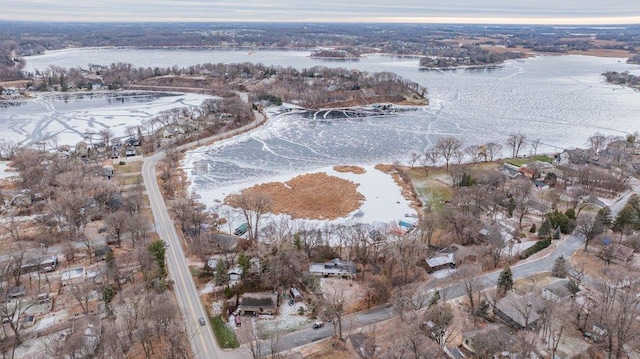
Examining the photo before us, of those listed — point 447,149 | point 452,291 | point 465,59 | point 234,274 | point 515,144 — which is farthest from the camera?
point 465,59

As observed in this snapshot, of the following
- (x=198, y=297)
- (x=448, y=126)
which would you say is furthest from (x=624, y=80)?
(x=198, y=297)

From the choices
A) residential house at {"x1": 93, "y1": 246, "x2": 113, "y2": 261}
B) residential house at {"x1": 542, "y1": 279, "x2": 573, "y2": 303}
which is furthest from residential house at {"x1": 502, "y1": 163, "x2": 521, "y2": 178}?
residential house at {"x1": 93, "y1": 246, "x2": 113, "y2": 261}

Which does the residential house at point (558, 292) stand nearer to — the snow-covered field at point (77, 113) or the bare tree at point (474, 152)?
the bare tree at point (474, 152)

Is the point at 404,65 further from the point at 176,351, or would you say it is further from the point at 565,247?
the point at 176,351

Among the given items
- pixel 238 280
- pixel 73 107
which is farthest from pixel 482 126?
pixel 73 107

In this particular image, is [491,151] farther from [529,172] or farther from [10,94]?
[10,94]

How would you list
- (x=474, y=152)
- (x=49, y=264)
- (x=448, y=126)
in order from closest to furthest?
(x=49, y=264) → (x=474, y=152) → (x=448, y=126)

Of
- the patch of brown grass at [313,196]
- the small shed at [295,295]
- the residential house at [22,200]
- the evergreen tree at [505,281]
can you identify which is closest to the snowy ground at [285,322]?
the small shed at [295,295]
